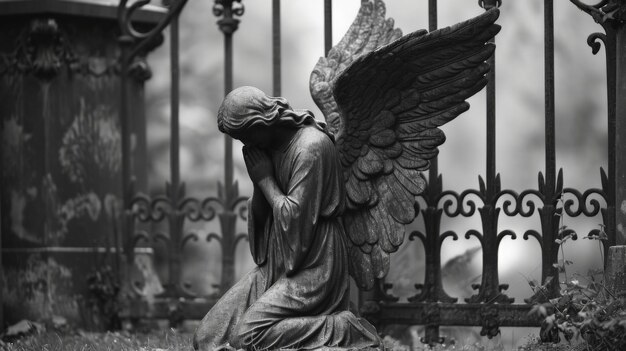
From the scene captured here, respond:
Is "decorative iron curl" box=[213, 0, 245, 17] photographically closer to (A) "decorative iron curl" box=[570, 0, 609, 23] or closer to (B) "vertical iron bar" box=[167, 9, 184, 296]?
(B) "vertical iron bar" box=[167, 9, 184, 296]

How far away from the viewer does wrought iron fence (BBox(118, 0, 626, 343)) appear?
738 cm

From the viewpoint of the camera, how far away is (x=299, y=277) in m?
6.26

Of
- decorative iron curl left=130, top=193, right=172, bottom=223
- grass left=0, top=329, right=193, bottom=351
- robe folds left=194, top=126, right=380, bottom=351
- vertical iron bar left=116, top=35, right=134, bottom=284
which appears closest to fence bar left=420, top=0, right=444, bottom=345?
robe folds left=194, top=126, right=380, bottom=351

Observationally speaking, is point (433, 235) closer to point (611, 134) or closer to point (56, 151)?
point (611, 134)

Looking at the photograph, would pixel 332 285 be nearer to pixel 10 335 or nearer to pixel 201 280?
pixel 10 335

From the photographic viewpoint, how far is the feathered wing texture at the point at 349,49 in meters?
6.93

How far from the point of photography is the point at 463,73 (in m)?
6.74

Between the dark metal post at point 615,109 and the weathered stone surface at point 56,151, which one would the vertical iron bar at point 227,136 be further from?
the dark metal post at point 615,109

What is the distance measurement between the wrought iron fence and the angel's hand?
1284 millimetres

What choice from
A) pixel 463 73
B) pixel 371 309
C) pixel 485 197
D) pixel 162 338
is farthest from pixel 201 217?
pixel 463 73

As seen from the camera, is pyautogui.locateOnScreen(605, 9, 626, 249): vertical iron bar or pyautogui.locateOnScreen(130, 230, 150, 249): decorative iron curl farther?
pyautogui.locateOnScreen(130, 230, 150, 249): decorative iron curl

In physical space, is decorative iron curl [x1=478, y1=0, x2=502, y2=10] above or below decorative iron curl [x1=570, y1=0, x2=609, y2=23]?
above

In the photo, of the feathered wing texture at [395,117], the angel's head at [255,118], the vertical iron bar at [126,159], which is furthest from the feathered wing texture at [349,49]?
the vertical iron bar at [126,159]

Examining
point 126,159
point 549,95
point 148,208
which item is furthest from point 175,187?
point 549,95
